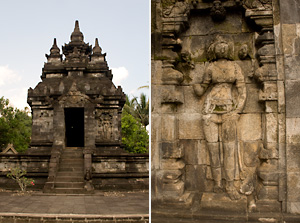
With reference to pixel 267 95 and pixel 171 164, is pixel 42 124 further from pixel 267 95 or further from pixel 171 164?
pixel 267 95

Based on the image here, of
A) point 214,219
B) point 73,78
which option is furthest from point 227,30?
point 73,78

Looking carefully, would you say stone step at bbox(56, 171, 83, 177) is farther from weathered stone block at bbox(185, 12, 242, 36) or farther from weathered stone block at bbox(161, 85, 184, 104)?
weathered stone block at bbox(185, 12, 242, 36)

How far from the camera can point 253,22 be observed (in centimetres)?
543

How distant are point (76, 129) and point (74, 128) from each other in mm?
140

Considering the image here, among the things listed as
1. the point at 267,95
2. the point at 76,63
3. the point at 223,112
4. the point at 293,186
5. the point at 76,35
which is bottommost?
the point at 293,186

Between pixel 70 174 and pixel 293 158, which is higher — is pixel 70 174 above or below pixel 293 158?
below

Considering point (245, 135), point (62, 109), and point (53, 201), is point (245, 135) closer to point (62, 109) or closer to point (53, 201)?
point (53, 201)

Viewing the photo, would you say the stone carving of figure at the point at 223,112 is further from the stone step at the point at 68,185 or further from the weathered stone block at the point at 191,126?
the stone step at the point at 68,185

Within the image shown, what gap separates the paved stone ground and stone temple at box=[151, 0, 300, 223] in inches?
99.2

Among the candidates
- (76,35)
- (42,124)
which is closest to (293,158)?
(42,124)

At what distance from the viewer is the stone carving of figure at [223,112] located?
5.27 meters

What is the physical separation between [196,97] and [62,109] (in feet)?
29.8

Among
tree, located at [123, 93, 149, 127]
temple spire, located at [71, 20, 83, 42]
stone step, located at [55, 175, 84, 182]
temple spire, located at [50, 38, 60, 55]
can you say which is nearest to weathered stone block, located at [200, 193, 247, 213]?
stone step, located at [55, 175, 84, 182]

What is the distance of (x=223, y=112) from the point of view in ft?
17.5
